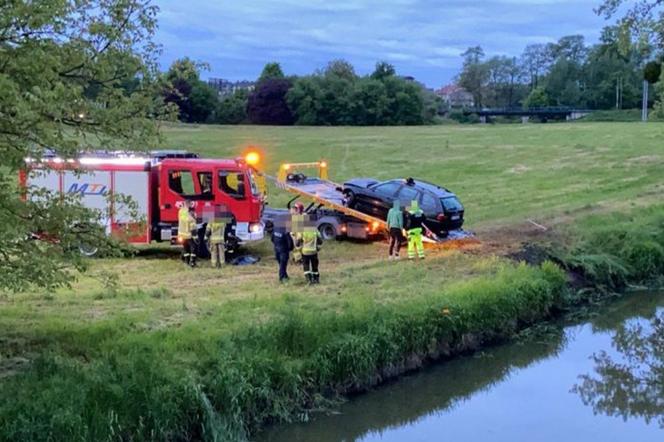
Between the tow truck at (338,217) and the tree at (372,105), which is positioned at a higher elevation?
the tree at (372,105)

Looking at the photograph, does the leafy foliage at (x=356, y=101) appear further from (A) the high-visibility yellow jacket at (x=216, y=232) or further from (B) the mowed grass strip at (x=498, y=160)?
(A) the high-visibility yellow jacket at (x=216, y=232)

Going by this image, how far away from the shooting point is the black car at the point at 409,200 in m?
20.7

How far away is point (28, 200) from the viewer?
30.7 ft

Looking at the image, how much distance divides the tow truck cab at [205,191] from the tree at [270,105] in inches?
2867

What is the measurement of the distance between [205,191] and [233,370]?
10634mm

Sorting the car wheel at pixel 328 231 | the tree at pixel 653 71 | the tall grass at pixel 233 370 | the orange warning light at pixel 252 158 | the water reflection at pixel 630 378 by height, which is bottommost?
the water reflection at pixel 630 378

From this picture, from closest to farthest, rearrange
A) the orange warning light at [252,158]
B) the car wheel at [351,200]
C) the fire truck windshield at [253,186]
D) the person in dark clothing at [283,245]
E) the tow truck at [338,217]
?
the person in dark clothing at [283,245] < the fire truck windshield at [253,186] < the tow truck at [338,217] < the orange warning light at [252,158] < the car wheel at [351,200]

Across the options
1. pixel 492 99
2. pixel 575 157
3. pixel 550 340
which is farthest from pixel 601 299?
pixel 492 99

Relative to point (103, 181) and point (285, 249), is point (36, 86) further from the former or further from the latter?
point (103, 181)

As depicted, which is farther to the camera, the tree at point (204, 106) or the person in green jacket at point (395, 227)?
the tree at point (204, 106)

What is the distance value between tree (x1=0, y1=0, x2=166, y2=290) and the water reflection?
8.26 metres

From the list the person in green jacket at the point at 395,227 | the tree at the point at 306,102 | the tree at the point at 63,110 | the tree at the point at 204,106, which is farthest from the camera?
the tree at the point at 306,102

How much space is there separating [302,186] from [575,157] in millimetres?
26224

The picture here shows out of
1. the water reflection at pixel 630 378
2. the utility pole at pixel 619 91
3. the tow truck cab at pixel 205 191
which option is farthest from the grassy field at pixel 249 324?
the utility pole at pixel 619 91
